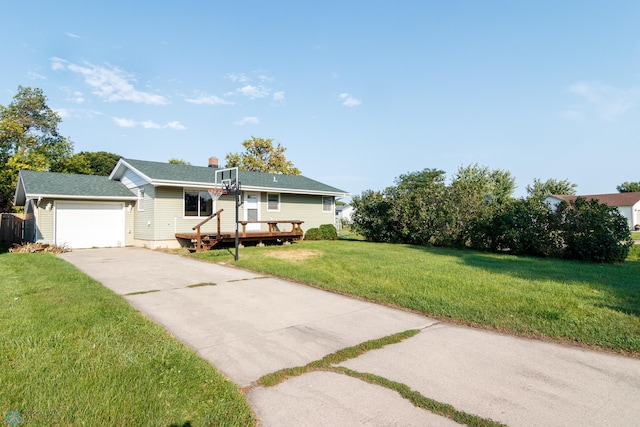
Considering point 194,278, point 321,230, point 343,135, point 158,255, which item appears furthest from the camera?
point 343,135

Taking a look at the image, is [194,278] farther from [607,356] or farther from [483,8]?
[483,8]

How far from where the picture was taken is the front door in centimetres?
1752

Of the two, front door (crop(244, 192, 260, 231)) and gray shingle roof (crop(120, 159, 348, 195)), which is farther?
front door (crop(244, 192, 260, 231))

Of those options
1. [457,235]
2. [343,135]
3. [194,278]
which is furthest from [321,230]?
[194,278]

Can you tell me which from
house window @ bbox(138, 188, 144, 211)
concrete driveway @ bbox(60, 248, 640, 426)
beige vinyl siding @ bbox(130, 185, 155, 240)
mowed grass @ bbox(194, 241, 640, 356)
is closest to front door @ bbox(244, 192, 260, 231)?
beige vinyl siding @ bbox(130, 185, 155, 240)

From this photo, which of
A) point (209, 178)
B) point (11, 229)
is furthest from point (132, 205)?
point (11, 229)

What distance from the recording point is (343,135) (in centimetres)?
2045

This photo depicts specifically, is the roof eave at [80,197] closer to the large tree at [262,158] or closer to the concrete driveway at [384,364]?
the concrete driveway at [384,364]

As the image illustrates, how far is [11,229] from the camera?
63.4 ft

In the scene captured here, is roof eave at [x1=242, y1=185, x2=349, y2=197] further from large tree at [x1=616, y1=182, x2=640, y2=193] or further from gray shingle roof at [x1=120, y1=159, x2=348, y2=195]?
large tree at [x1=616, y1=182, x2=640, y2=193]

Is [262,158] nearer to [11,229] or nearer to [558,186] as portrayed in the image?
[11,229]

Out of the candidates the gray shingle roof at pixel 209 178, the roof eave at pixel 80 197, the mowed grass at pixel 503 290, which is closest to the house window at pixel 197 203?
the gray shingle roof at pixel 209 178

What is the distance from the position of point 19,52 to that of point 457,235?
19673 millimetres

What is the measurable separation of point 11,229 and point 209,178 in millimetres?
12135
